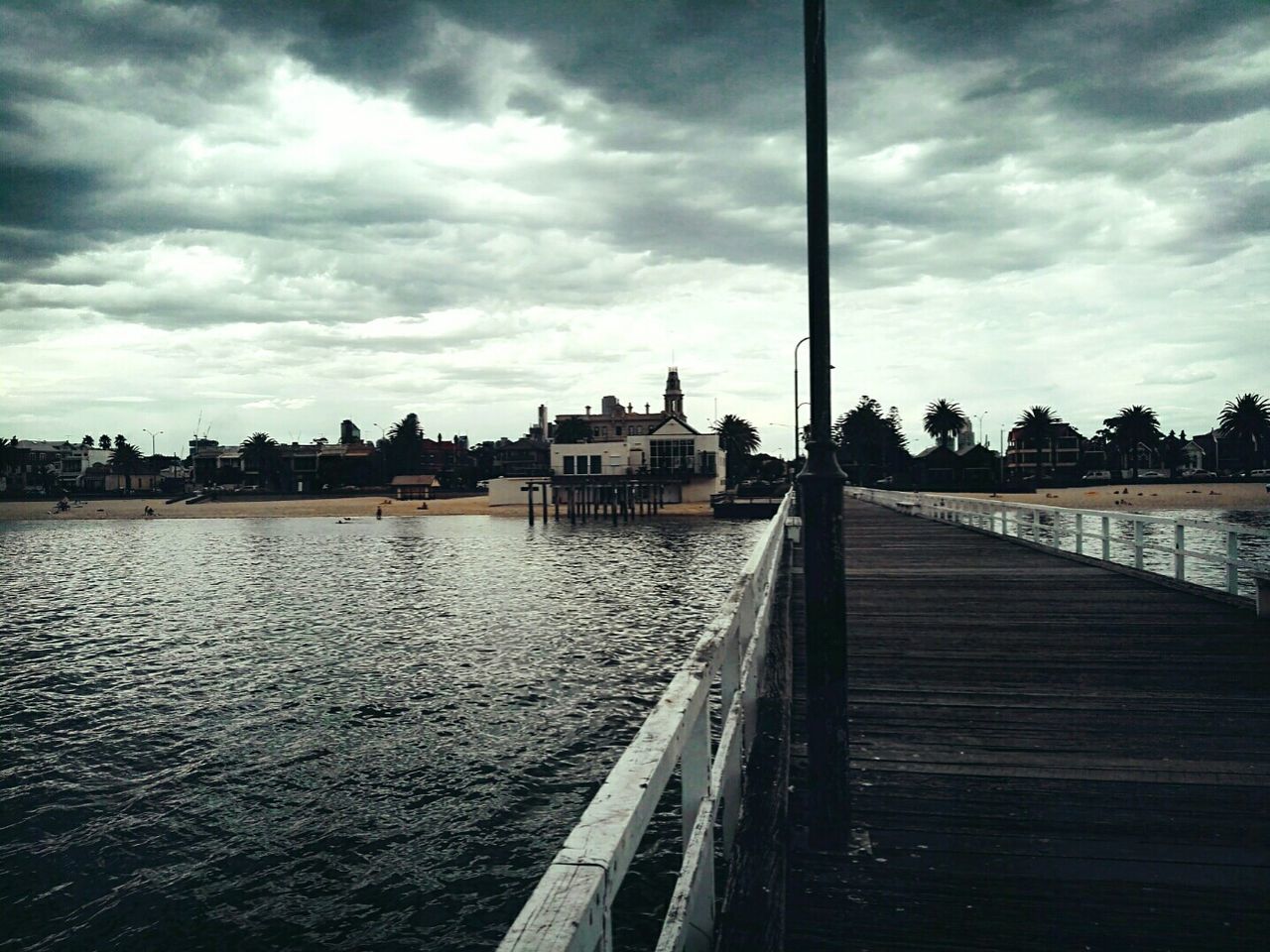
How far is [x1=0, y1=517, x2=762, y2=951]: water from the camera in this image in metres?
9.99

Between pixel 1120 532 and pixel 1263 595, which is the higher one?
pixel 1263 595

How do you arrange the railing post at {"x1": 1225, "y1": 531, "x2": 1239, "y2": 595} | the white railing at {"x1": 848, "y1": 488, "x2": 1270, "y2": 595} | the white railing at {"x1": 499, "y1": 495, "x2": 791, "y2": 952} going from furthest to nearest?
the white railing at {"x1": 848, "y1": 488, "x2": 1270, "y2": 595} → the railing post at {"x1": 1225, "y1": 531, "x2": 1239, "y2": 595} → the white railing at {"x1": 499, "y1": 495, "x2": 791, "y2": 952}

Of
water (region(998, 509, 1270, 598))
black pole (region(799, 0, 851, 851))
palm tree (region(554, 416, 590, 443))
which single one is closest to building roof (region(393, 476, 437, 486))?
palm tree (region(554, 416, 590, 443))

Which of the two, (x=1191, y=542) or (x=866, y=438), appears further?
(x=866, y=438)

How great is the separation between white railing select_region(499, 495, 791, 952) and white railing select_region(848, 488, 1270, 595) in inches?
282

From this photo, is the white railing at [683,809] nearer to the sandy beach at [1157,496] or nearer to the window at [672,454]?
the sandy beach at [1157,496]

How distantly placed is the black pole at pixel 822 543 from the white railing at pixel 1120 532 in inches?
263

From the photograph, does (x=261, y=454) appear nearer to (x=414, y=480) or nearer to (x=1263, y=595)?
(x=414, y=480)

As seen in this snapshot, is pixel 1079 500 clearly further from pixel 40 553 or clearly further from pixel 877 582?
pixel 40 553

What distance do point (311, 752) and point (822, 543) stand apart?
1328 cm

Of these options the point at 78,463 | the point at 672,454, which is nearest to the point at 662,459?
the point at 672,454

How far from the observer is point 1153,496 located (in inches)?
3898

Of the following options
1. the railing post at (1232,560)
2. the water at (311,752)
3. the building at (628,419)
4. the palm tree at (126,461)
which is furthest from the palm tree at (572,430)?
the railing post at (1232,560)

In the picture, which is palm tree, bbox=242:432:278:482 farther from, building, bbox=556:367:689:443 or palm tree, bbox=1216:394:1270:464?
palm tree, bbox=1216:394:1270:464
